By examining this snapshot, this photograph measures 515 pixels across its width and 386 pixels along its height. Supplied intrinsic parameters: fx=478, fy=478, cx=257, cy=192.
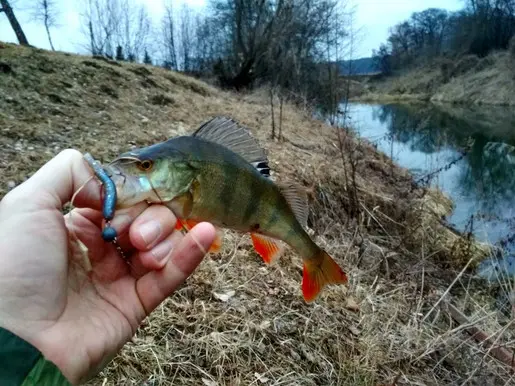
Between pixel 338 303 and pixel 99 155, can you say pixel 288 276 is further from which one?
pixel 99 155

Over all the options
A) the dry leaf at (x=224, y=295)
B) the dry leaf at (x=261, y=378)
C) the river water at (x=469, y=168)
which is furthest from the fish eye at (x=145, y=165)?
the river water at (x=469, y=168)

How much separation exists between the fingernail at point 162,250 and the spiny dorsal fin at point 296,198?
0.62 metres

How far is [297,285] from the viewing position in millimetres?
4559

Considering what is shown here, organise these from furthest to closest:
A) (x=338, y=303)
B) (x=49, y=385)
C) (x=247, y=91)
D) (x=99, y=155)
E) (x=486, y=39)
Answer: (x=486, y=39)
(x=247, y=91)
(x=99, y=155)
(x=338, y=303)
(x=49, y=385)

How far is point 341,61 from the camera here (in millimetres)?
8266

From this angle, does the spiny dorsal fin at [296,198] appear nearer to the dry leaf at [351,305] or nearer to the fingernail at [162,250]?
the fingernail at [162,250]

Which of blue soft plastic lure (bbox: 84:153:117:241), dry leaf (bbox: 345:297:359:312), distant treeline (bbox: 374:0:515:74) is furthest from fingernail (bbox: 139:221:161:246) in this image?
distant treeline (bbox: 374:0:515:74)

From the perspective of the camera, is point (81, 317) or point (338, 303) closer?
point (81, 317)

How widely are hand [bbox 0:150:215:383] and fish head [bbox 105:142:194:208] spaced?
6 centimetres

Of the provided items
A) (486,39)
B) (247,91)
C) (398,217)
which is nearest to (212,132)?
(398,217)

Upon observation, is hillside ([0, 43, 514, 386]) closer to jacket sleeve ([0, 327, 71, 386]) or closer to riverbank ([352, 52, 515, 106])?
jacket sleeve ([0, 327, 71, 386])

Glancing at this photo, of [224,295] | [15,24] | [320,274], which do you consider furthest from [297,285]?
[15,24]

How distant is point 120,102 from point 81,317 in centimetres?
889

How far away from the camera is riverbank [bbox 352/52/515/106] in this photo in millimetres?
39625
